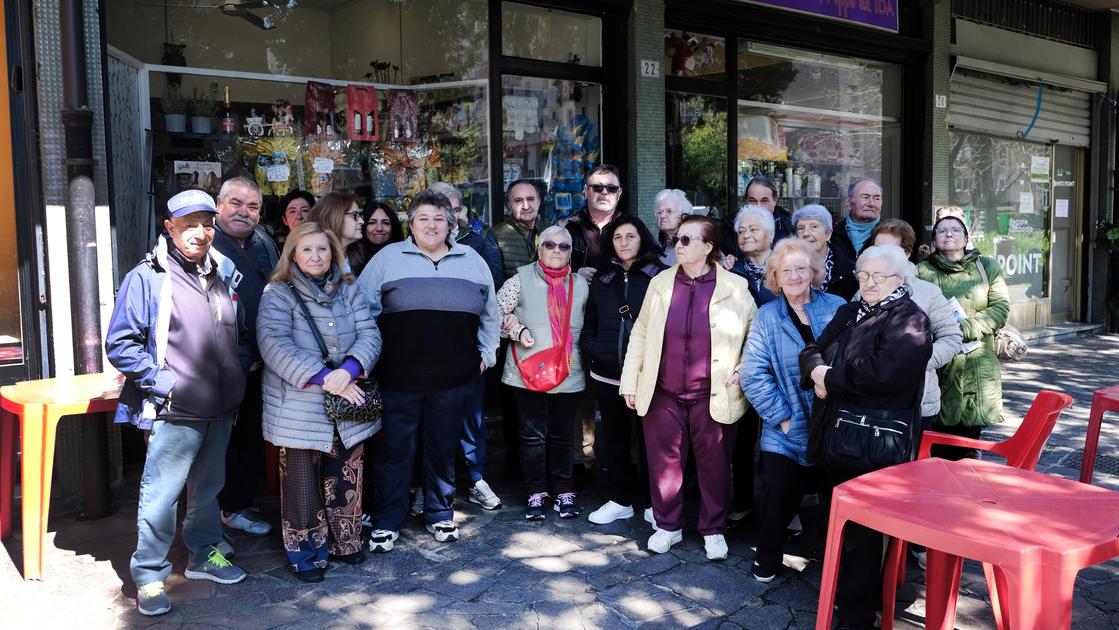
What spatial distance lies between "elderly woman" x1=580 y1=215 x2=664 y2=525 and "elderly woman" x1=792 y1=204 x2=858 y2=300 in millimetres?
821

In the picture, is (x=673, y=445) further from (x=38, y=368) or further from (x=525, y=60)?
(x=525, y=60)

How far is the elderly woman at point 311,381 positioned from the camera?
4.11 meters

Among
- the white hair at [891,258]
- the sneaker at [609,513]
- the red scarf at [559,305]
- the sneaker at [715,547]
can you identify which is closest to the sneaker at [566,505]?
the sneaker at [609,513]

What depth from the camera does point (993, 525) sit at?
2.68 metres

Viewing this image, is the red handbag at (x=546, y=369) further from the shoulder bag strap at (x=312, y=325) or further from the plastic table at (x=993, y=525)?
the plastic table at (x=993, y=525)

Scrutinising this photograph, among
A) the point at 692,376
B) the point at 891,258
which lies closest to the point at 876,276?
the point at 891,258

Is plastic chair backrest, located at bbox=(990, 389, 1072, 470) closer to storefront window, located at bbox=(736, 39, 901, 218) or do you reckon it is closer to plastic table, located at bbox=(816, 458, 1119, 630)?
plastic table, located at bbox=(816, 458, 1119, 630)

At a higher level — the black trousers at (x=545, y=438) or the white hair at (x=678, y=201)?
the white hair at (x=678, y=201)

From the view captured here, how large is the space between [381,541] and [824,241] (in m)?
2.81

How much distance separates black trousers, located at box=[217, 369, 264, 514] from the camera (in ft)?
15.7

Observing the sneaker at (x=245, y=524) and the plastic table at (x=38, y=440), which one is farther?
the sneaker at (x=245, y=524)

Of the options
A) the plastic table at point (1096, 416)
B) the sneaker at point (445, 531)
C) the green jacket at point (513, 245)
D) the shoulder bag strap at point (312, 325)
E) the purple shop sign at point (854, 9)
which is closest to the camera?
the shoulder bag strap at point (312, 325)

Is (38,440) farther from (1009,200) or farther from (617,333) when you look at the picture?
(1009,200)

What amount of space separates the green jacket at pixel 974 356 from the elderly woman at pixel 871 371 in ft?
4.43
